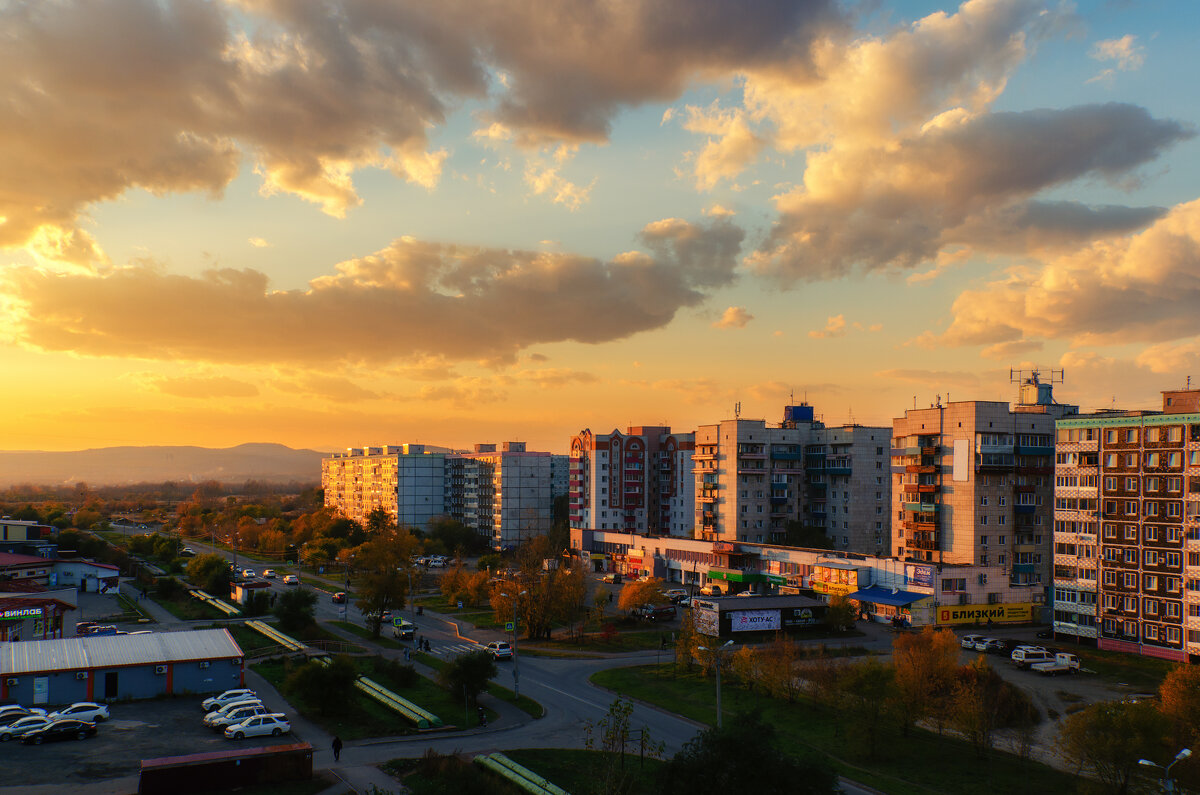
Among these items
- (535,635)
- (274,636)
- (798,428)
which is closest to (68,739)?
(274,636)

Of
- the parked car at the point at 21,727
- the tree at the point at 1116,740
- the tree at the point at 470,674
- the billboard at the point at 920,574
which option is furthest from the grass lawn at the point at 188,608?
the tree at the point at 1116,740

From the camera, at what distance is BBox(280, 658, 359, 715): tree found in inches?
1955

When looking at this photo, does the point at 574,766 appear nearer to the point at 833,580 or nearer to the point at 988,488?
the point at 833,580

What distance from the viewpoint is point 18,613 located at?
69.0m

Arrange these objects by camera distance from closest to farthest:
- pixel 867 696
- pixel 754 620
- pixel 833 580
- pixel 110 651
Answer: pixel 867 696 < pixel 110 651 < pixel 754 620 < pixel 833 580

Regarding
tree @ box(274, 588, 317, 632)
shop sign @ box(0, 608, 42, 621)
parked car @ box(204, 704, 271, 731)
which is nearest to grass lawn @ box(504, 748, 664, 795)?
parked car @ box(204, 704, 271, 731)

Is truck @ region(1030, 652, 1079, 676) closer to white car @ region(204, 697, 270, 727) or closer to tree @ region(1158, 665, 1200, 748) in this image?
tree @ region(1158, 665, 1200, 748)

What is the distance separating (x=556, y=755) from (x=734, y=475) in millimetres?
76698

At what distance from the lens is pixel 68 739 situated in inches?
1756

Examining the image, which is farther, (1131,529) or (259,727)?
(1131,529)

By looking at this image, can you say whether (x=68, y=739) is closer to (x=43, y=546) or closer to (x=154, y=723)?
(x=154, y=723)

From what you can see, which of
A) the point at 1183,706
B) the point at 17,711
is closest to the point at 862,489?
the point at 1183,706

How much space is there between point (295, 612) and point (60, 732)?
112 ft

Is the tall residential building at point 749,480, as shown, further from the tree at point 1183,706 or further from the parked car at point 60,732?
the parked car at point 60,732
